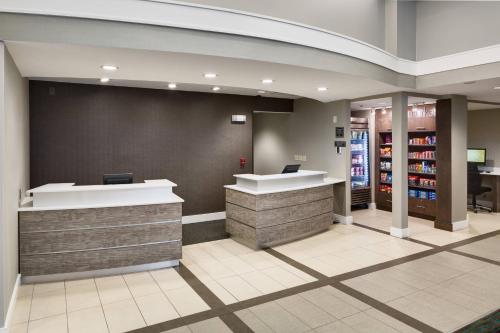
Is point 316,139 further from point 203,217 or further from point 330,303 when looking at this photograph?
point 330,303

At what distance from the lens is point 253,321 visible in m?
3.19

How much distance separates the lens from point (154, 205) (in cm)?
444

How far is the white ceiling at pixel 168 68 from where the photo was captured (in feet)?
11.2

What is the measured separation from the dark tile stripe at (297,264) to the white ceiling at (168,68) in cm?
257

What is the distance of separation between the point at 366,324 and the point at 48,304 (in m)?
3.18

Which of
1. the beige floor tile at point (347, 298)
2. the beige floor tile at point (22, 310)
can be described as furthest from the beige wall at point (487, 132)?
the beige floor tile at point (22, 310)

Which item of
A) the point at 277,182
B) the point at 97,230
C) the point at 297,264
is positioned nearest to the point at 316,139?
the point at 277,182

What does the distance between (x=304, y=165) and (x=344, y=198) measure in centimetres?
147

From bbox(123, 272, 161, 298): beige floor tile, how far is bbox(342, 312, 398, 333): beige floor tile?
82.0 inches

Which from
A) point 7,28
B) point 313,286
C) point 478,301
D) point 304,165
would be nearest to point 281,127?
point 304,165

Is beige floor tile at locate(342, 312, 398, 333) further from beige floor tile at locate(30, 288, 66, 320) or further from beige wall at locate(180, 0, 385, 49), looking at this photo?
beige wall at locate(180, 0, 385, 49)

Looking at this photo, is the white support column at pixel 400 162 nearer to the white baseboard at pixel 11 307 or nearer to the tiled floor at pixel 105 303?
the tiled floor at pixel 105 303

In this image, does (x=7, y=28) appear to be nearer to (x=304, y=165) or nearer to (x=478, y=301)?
(x=478, y=301)

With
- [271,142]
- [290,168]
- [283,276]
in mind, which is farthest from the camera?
[271,142]
